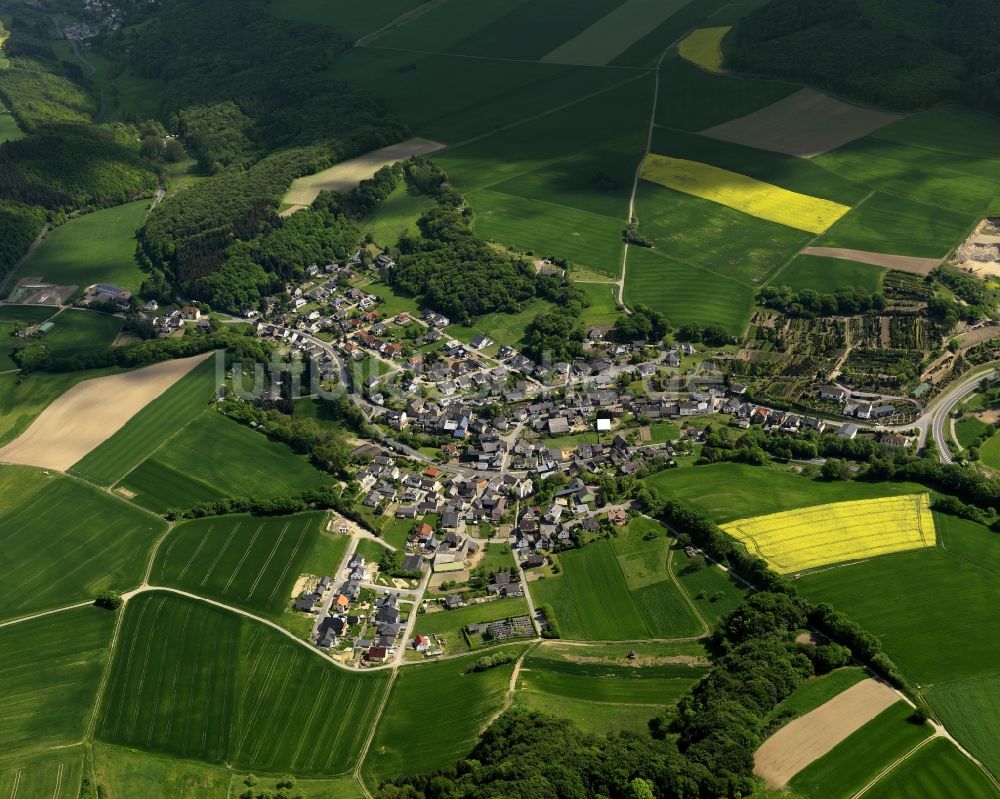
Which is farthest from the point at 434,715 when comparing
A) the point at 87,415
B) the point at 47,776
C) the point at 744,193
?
the point at 744,193

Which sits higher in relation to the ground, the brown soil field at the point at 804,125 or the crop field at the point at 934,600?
the brown soil field at the point at 804,125

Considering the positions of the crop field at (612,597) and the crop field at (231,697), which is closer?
the crop field at (231,697)

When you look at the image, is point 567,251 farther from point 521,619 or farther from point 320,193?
point 521,619

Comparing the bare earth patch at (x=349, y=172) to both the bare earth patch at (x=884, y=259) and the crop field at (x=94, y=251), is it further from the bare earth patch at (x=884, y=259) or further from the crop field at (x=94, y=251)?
the bare earth patch at (x=884, y=259)

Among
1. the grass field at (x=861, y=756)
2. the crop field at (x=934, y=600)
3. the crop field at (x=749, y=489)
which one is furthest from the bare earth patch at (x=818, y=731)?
the crop field at (x=749, y=489)

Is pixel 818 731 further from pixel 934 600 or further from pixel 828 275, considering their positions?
pixel 828 275
